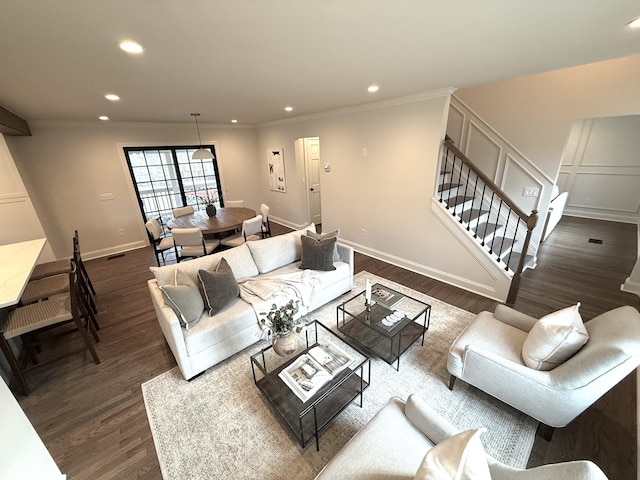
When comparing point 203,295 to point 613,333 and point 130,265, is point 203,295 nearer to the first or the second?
point 613,333

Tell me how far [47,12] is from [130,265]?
4.17 meters

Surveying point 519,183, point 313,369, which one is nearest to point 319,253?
point 313,369

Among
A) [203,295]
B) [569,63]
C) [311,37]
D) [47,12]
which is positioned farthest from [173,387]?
[569,63]

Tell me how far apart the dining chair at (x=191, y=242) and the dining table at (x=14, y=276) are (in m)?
1.34

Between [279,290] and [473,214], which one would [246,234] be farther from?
[473,214]

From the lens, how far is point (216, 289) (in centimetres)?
230

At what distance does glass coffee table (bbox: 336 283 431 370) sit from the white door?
11.9 feet

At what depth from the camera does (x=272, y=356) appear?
87.5 inches

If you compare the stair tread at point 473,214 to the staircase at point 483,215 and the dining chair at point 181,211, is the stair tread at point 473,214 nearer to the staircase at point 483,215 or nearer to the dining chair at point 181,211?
the staircase at point 483,215

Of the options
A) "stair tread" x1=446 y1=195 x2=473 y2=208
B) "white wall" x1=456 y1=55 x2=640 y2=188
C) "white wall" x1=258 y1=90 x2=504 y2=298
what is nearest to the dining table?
"white wall" x1=258 y1=90 x2=504 y2=298

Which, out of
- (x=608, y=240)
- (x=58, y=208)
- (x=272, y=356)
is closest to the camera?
(x=272, y=356)

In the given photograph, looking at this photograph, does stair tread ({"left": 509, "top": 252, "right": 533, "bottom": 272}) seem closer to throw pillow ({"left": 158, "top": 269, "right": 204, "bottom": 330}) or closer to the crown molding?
the crown molding

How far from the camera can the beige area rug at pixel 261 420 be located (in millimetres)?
1548

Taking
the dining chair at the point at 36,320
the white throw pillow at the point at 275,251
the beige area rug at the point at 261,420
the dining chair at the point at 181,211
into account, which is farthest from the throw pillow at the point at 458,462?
the dining chair at the point at 181,211
